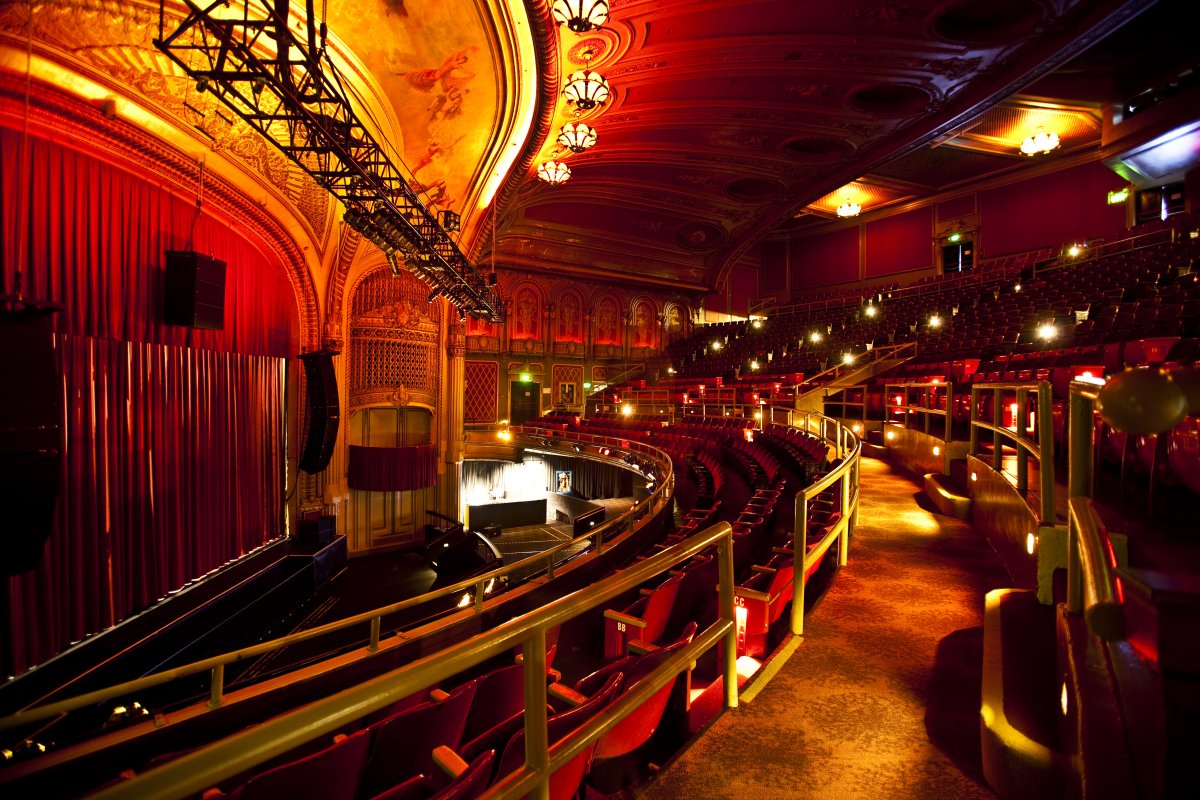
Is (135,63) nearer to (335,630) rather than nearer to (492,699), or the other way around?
(335,630)

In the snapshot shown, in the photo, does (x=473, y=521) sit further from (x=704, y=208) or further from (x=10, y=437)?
(x=704, y=208)

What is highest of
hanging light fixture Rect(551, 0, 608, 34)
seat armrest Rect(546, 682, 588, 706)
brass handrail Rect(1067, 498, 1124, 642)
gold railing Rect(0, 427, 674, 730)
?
hanging light fixture Rect(551, 0, 608, 34)

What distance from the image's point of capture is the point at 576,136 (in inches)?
347

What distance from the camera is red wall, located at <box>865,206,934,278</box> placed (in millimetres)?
19266

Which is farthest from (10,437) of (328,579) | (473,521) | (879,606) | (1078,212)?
(1078,212)

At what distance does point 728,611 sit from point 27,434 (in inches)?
179

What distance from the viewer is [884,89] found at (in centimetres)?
1070

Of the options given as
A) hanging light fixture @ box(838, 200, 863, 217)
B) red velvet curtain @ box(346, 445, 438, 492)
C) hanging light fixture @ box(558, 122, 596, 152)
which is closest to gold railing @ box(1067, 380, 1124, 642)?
hanging light fixture @ box(558, 122, 596, 152)

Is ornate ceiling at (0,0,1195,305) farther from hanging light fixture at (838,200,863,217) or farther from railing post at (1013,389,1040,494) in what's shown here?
railing post at (1013,389,1040,494)

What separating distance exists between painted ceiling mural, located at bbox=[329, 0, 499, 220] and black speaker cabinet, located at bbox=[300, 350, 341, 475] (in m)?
3.19

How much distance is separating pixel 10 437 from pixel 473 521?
9615 mm

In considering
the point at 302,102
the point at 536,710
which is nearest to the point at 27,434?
the point at 302,102

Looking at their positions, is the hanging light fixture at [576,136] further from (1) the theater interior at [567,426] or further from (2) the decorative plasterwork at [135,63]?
(2) the decorative plasterwork at [135,63]

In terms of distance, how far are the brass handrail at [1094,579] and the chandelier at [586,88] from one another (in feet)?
25.0
